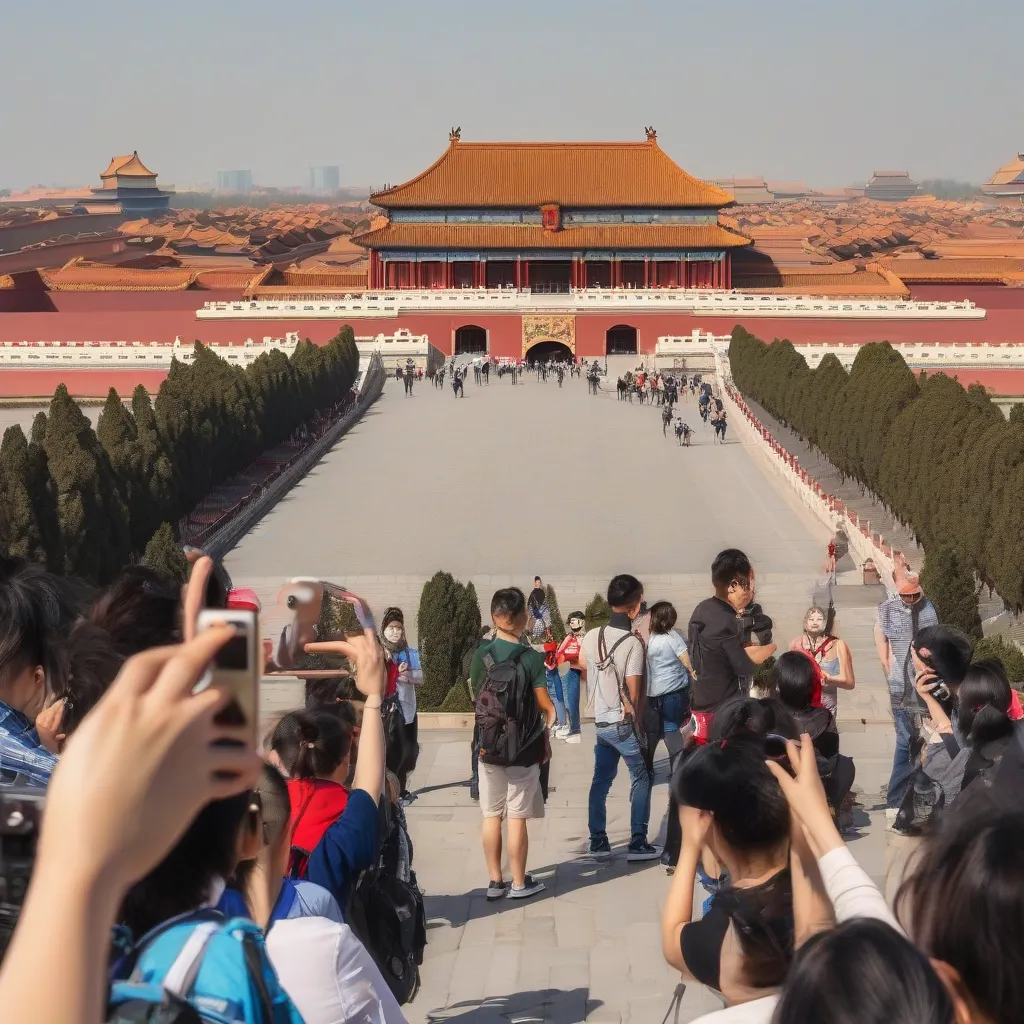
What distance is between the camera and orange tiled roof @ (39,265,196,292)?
45656mm

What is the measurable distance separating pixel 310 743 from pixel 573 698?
245 inches

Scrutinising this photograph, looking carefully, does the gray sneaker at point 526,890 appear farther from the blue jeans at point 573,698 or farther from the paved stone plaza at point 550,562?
the blue jeans at point 573,698

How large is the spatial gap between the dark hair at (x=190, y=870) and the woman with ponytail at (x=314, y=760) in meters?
1.68

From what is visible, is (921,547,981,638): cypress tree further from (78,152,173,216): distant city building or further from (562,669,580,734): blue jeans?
(78,152,173,216): distant city building

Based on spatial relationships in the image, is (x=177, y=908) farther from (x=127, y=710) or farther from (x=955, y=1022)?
(x=955, y=1022)

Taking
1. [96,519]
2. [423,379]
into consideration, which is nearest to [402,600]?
[96,519]

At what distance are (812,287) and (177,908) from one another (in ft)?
150

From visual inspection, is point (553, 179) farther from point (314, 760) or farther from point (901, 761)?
point (314, 760)

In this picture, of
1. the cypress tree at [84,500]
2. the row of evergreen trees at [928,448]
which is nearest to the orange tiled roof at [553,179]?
the row of evergreen trees at [928,448]

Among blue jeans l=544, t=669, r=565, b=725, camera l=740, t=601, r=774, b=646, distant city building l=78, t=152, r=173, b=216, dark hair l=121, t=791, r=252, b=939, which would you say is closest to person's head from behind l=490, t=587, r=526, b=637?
camera l=740, t=601, r=774, b=646

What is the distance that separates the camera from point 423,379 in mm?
39375

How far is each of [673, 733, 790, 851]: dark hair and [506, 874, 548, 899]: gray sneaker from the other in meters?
3.50

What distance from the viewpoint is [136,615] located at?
3.57 meters

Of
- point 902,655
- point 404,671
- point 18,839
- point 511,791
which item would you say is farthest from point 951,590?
point 18,839
